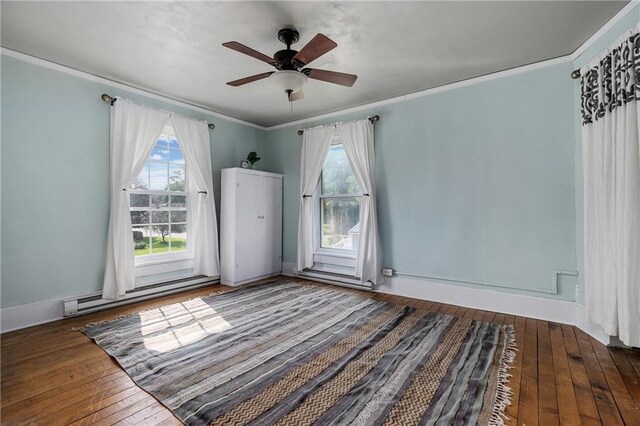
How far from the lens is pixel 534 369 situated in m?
2.09

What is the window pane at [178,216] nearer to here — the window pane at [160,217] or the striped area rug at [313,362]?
the window pane at [160,217]

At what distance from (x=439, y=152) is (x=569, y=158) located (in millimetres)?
1268

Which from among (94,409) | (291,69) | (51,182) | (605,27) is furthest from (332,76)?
(51,182)

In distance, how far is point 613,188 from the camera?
2.26m

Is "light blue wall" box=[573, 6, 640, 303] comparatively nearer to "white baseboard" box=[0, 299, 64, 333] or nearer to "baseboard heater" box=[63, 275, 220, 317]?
"baseboard heater" box=[63, 275, 220, 317]

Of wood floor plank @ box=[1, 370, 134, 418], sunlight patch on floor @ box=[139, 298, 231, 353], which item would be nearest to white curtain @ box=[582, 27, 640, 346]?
sunlight patch on floor @ box=[139, 298, 231, 353]

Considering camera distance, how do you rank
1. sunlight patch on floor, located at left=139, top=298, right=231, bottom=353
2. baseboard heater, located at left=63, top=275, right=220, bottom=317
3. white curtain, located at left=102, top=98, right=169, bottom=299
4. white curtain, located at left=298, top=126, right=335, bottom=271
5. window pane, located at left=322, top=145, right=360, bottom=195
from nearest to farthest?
sunlight patch on floor, located at left=139, top=298, right=231, bottom=353, baseboard heater, located at left=63, top=275, right=220, bottom=317, white curtain, located at left=102, top=98, right=169, bottom=299, window pane, located at left=322, top=145, right=360, bottom=195, white curtain, located at left=298, top=126, right=335, bottom=271

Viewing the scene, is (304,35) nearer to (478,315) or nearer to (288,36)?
(288,36)

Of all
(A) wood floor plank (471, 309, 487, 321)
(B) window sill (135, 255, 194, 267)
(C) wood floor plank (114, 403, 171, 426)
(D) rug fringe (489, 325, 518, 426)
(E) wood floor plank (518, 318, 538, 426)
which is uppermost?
(B) window sill (135, 255, 194, 267)

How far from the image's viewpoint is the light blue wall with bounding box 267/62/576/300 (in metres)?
2.97

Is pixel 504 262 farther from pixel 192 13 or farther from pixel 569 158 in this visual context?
pixel 192 13

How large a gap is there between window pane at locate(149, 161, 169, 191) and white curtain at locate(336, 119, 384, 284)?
103 inches

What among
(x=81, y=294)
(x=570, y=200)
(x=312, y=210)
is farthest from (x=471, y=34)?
(x=81, y=294)

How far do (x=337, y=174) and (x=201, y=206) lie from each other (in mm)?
2125
